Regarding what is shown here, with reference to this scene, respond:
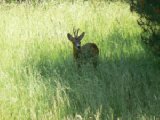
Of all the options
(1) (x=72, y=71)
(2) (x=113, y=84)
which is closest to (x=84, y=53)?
(1) (x=72, y=71)

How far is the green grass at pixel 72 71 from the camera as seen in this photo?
5.00 meters

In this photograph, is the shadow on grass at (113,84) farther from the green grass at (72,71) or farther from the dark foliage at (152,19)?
the dark foliage at (152,19)

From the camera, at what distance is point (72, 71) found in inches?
257

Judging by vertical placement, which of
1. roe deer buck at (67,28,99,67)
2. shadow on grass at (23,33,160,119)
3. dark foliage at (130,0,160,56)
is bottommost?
shadow on grass at (23,33,160,119)

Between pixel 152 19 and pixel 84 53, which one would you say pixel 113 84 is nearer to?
pixel 152 19

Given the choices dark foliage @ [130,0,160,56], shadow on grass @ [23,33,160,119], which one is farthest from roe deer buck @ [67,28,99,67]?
dark foliage @ [130,0,160,56]

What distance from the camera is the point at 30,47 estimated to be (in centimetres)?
822

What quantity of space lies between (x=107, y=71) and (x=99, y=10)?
495 centimetres

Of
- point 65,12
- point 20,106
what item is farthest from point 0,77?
point 65,12

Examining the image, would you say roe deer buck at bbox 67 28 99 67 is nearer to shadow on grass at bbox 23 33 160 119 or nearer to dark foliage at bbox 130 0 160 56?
shadow on grass at bbox 23 33 160 119

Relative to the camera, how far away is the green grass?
4996mm

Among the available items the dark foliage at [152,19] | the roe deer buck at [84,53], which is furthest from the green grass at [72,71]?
the dark foliage at [152,19]

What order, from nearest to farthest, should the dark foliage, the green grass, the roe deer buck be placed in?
the green grass < the dark foliage < the roe deer buck

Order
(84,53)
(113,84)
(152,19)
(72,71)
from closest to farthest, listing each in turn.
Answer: (113,84) → (152,19) → (72,71) → (84,53)
